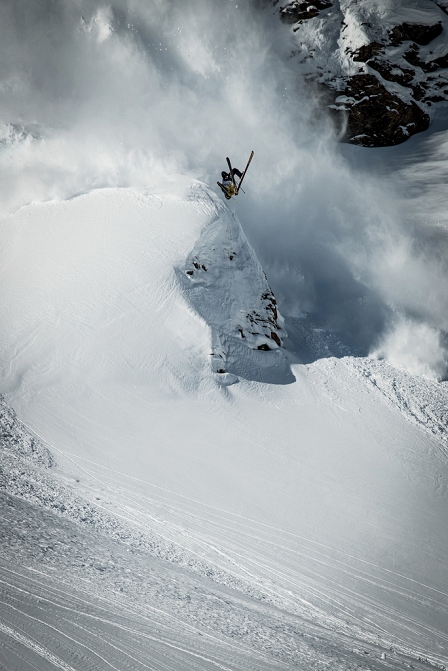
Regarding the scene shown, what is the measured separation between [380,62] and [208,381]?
2356 cm

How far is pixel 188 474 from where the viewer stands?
30.3ft

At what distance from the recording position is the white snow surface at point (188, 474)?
529 centimetres

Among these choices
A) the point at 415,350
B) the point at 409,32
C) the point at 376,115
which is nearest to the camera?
the point at 415,350

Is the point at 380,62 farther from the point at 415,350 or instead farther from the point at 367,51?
the point at 415,350

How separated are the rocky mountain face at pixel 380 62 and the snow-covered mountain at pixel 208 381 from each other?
6.15 ft

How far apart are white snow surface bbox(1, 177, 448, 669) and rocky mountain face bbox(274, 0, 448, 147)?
15.2 metres

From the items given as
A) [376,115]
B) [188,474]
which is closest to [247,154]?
[376,115]

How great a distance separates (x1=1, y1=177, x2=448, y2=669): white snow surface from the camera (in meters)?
5.29

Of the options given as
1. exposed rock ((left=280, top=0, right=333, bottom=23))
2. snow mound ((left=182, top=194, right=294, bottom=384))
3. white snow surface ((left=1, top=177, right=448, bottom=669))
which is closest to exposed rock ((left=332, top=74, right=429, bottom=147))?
exposed rock ((left=280, top=0, right=333, bottom=23))

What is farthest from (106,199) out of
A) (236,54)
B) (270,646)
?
(236,54)

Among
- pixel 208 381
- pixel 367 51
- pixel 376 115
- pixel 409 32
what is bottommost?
pixel 208 381

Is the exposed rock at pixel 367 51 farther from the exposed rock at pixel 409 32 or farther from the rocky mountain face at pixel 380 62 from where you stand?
the exposed rock at pixel 409 32

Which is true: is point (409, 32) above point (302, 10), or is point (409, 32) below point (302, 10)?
below

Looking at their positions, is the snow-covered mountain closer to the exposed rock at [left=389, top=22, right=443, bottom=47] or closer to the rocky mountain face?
the rocky mountain face
